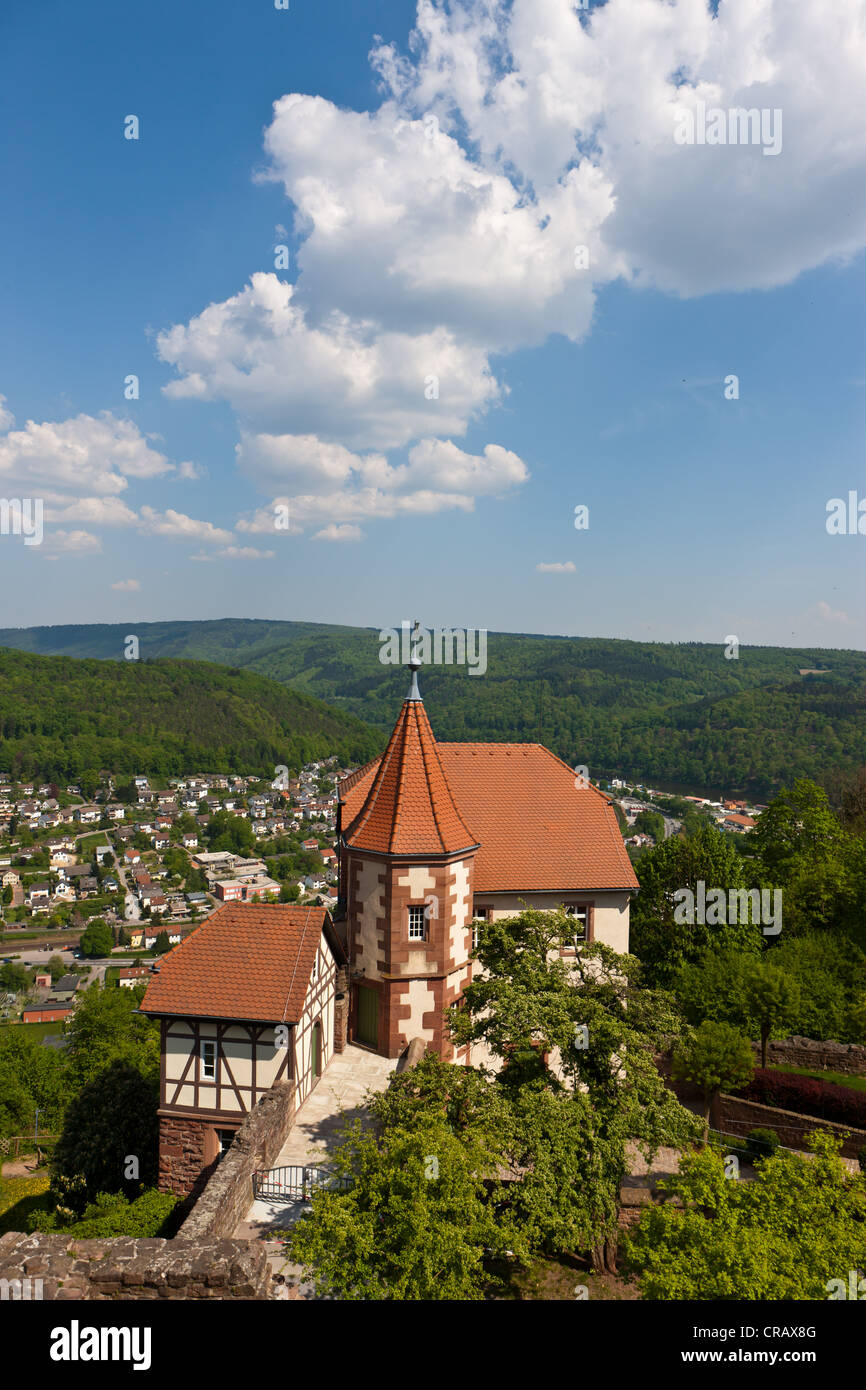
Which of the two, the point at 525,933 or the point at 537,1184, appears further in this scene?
the point at 525,933

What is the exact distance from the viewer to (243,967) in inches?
747

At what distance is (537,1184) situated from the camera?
13688 millimetres

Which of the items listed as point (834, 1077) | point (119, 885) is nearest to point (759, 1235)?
point (834, 1077)

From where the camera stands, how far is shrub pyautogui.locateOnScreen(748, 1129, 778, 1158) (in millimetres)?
23594

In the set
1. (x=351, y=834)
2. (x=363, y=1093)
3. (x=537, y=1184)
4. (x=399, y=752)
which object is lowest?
(x=363, y=1093)

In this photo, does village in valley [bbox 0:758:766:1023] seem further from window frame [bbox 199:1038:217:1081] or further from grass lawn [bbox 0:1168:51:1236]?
window frame [bbox 199:1038:217:1081]

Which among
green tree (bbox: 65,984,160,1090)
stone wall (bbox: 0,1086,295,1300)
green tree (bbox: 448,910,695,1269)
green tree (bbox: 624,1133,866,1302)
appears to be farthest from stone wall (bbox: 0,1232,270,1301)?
green tree (bbox: 65,984,160,1090)

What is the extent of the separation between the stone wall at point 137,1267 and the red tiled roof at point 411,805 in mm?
11442

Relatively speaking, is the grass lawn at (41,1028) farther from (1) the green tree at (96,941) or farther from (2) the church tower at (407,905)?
(2) the church tower at (407,905)

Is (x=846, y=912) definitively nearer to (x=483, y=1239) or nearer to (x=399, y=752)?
(x=399, y=752)

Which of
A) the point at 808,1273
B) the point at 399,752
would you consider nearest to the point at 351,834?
the point at 399,752

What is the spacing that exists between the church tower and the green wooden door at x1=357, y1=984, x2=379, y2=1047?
28 millimetres

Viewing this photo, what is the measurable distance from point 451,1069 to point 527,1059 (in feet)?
5.89

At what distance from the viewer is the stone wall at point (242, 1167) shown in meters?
13.2
